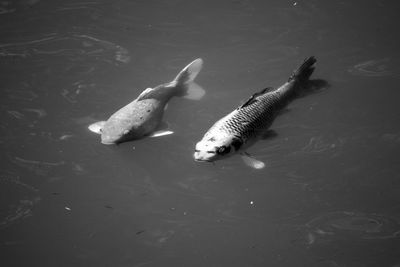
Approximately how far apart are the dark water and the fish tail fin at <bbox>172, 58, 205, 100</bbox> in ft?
6.63

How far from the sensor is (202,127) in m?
15.5

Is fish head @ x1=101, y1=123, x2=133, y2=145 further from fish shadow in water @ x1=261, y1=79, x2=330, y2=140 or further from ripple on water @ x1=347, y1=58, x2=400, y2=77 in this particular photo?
ripple on water @ x1=347, y1=58, x2=400, y2=77

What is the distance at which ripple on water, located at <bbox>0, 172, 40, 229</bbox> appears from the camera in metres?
24.5

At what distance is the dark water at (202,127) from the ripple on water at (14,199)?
0.18 meters

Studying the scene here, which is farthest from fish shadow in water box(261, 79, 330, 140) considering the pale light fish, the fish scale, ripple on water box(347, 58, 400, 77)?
ripple on water box(347, 58, 400, 77)

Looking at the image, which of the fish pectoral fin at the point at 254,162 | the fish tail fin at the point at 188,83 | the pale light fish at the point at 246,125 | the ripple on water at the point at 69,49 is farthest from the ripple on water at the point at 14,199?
the pale light fish at the point at 246,125

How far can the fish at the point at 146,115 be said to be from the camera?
17.5 ft

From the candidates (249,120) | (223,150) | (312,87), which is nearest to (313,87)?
(312,87)

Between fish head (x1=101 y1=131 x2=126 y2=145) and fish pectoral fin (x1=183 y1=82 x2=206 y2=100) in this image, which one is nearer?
fish head (x1=101 y1=131 x2=126 y2=145)

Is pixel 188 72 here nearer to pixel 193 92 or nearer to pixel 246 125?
pixel 193 92

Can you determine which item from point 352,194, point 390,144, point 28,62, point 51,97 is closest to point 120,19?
point 28,62

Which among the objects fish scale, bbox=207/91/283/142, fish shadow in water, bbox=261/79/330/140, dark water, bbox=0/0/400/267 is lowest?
dark water, bbox=0/0/400/267

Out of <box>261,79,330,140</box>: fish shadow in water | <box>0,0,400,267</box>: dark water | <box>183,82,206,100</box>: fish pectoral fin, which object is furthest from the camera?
<box>0,0,400,267</box>: dark water

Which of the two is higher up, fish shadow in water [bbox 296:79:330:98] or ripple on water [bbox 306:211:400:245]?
fish shadow in water [bbox 296:79:330:98]
